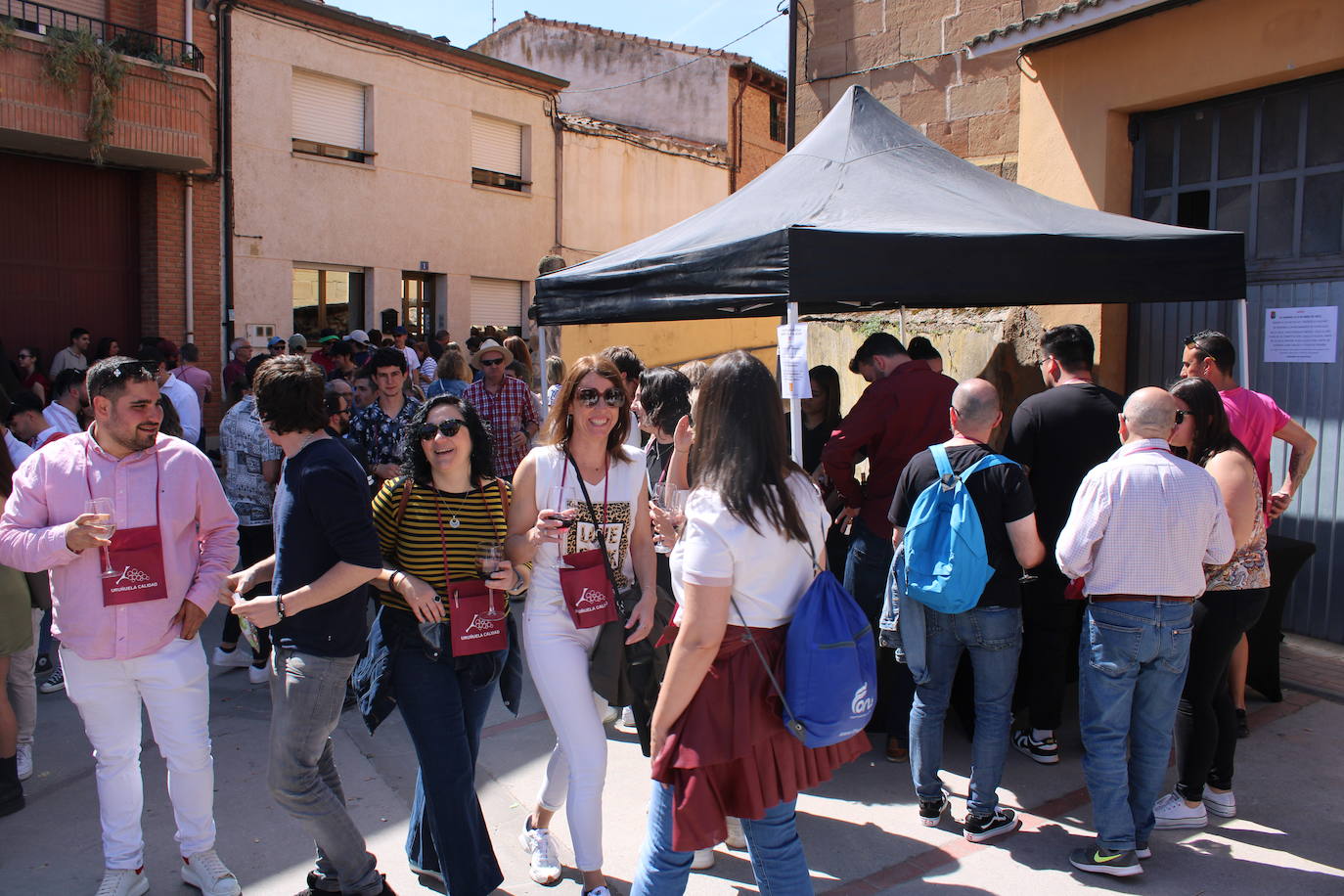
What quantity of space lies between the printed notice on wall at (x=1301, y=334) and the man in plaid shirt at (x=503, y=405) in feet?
15.0

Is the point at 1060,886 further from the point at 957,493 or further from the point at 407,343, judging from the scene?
the point at 407,343

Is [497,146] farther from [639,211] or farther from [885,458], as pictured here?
[885,458]

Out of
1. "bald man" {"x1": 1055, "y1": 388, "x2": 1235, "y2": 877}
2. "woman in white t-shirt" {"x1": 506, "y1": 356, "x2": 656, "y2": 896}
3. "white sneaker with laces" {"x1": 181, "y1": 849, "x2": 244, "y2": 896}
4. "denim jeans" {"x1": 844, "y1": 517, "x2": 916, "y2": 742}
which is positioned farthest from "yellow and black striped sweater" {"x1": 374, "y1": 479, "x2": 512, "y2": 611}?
"bald man" {"x1": 1055, "y1": 388, "x2": 1235, "y2": 877}

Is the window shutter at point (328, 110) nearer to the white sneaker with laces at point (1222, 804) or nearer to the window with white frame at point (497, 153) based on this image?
the window with white frame at point (497, 153)

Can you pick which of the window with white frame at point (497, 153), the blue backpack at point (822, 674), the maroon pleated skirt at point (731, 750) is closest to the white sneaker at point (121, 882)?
the maroon pleated skirt at point (731, 750)

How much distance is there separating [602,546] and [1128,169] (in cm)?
529

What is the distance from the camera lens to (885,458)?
4344mm

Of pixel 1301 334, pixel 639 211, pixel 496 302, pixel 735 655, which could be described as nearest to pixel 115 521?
pixel 735 655

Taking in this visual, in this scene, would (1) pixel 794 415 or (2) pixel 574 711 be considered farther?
(1) pixel 794 415

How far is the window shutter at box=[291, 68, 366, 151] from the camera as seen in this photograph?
14.8 m

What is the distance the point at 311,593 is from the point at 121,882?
4.02 ft

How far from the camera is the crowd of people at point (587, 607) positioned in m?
2.52

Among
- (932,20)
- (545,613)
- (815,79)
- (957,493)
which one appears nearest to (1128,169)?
(932,20)

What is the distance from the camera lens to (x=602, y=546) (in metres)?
3.18
